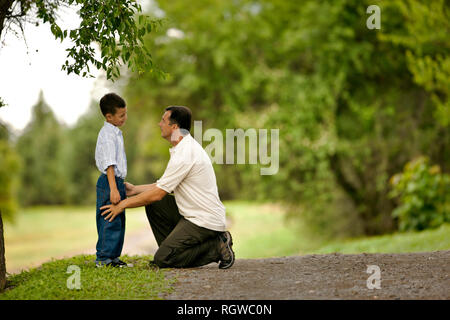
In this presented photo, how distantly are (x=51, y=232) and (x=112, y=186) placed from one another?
3373 centimetres

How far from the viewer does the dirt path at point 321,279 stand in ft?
14.2

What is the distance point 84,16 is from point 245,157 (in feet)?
30.3

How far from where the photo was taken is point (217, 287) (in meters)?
4.59

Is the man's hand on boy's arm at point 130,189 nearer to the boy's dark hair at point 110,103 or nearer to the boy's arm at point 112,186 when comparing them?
the boy's arm at point 112,186

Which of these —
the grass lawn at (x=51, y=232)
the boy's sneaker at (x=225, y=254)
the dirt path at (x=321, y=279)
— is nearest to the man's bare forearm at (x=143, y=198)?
the dirt path at (x=321, y=279)

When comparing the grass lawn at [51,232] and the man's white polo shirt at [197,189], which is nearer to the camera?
the man's white polo shirt at [197,189]

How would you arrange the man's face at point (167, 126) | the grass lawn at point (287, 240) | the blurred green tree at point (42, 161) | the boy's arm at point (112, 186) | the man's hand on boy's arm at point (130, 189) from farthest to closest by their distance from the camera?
the blurred green tree at point (42, 161), the grass lawn at point (287, 240), the man's hand on boy's arm at point (130, 189), the man's face at point (167, 126), the boy's arm at point (112, 186)

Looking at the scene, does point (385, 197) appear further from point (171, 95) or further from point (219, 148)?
point (171, 95)

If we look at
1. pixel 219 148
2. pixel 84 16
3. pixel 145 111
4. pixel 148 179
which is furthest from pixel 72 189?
pixel 84 16

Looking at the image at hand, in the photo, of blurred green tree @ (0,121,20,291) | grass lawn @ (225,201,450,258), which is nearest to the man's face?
grass lawn @ (225,201,450,258)

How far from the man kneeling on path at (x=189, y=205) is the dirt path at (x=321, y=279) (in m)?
0.19

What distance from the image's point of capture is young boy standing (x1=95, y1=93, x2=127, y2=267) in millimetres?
5176

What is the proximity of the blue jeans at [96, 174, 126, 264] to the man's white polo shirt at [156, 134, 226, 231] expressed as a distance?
2.18 feet

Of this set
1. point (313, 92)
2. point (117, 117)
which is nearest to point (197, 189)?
point (117, 117)
